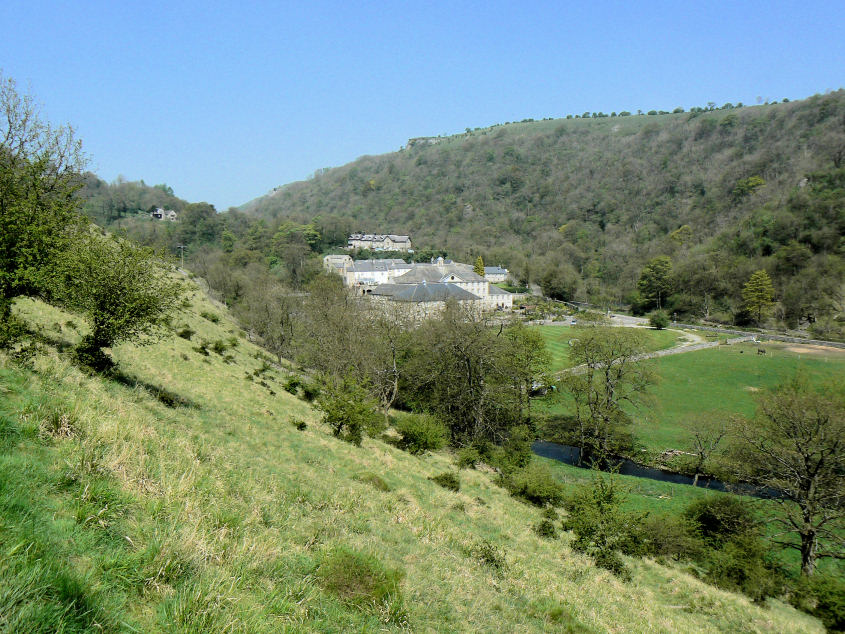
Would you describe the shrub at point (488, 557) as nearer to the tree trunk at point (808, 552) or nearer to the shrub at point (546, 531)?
the shrub at point (546, 531)

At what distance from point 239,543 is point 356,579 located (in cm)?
177

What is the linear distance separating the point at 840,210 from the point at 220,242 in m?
149

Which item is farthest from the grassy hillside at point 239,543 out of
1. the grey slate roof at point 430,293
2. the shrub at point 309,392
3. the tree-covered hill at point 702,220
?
the tree-covered hill at point 702,220

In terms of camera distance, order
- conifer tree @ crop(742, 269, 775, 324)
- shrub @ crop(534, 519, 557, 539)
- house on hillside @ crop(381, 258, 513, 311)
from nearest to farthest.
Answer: shrub @ crop(534, 519, 557, 539) → house on hillside @ crop(381, 258, 513, 311) → conifer tree @ crop(742, 269, 775, 324)

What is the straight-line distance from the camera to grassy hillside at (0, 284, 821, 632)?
404cm

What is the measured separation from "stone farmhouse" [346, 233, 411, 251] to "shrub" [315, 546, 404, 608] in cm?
13683

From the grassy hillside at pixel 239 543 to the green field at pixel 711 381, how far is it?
90.6ft

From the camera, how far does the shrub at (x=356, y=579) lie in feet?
20.5

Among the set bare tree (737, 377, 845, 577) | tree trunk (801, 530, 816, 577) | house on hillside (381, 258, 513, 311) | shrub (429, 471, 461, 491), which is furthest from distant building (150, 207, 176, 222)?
tree trunk (801, 530, 816, 577)

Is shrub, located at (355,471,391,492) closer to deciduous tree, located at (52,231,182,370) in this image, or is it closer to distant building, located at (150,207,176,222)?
deciduous tree, located at (52,231,182,370)

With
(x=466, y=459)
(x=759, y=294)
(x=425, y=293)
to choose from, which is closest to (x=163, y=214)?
(x=425, y=293)

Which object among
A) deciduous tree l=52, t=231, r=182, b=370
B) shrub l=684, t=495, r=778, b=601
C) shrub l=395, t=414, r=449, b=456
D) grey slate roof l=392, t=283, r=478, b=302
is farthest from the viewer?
grey slate roof l=392, t=283, r=478, b=302

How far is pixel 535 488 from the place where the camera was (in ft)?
82.5

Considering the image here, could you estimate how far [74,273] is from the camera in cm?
1396
